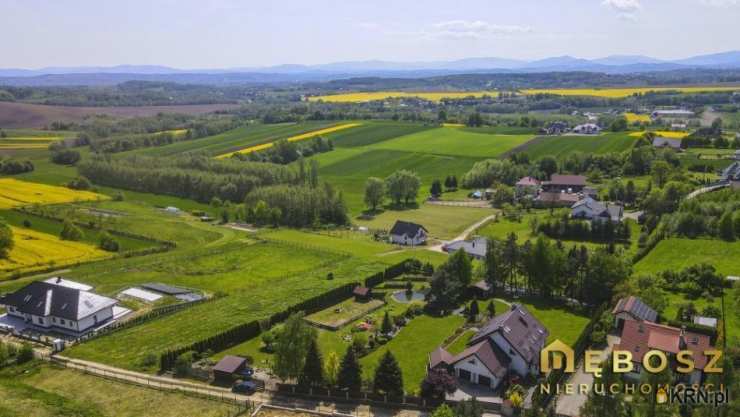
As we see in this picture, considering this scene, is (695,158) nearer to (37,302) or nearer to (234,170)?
(234,170)

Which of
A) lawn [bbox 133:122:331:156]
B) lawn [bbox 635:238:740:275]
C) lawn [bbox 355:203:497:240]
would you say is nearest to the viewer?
lawn [bbox 635:238:740:275]

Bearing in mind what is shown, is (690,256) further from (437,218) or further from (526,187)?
(526,187)

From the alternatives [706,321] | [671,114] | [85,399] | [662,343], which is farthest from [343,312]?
[671,114]

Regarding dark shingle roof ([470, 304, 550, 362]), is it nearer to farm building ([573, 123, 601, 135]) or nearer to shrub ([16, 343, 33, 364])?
shrub ([16, 343, 33, 364])

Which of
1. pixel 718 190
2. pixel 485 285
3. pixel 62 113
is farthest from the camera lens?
pixel 62 113

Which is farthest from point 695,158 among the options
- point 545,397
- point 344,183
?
point 545,397

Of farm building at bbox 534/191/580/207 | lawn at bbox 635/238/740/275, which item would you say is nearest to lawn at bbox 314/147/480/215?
farm building at bbox 534/191/580/207

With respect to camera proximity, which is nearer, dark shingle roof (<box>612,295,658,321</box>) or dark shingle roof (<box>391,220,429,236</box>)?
dark shingle roof (<box>612,295,658,321</box>)
